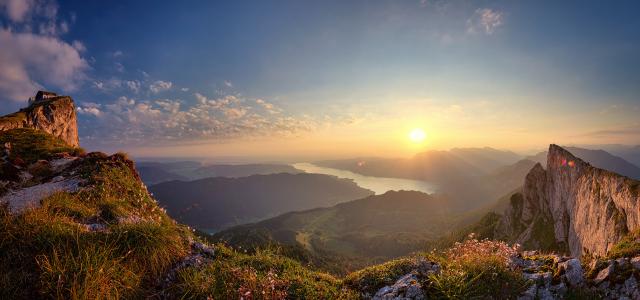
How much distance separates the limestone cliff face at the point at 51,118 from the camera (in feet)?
121

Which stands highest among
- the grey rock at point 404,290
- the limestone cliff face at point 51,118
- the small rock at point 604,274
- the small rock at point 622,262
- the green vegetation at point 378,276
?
the limestone cliff face at point 51,118

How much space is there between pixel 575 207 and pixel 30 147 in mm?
67670

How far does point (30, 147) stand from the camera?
21297 mm

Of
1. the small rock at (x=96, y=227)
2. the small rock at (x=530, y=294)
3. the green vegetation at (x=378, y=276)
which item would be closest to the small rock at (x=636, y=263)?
the small rock at (x=530, y=294)

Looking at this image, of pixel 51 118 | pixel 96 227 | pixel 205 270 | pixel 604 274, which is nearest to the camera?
pixel 604 274

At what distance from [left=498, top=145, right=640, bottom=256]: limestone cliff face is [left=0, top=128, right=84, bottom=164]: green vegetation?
3510 centimetres

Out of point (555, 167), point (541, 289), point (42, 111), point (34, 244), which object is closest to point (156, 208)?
point (34, 244)

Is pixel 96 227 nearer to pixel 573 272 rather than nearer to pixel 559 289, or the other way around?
Answer: pixel 559 289

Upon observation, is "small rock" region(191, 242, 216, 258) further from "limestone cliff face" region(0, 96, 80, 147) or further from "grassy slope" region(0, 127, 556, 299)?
"limestone cliff face" region(0, 96, 80, 147)

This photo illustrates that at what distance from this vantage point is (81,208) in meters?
8.96

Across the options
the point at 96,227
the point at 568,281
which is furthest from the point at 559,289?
the point at 96,227

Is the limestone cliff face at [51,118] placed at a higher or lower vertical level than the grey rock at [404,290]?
higher

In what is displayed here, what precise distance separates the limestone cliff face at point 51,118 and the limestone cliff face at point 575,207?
197 ft

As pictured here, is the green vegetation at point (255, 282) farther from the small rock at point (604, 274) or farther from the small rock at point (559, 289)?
the small rock at point (604, 274)
